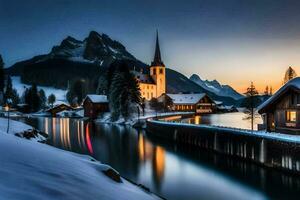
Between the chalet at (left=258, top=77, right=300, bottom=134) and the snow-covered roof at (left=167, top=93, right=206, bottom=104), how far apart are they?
108m

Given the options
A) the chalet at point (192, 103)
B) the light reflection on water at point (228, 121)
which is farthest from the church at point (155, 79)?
the light reflection on water at point (228, 121)

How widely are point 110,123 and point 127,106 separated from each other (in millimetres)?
9547

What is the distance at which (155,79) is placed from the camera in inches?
7382

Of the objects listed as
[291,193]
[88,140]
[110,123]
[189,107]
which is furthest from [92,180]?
[189,107]

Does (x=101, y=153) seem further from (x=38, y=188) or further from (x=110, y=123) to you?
(x=110, y=123)

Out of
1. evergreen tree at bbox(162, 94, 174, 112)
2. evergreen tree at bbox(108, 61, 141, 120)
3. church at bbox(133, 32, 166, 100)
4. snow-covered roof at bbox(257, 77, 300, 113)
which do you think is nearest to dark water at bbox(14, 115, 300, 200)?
snow-covered roof at bbox(257, 77, 300, 113)

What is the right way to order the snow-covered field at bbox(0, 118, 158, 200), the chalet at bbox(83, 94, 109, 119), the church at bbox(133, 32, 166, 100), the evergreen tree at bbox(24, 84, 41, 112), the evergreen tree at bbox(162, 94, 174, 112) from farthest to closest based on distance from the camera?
1. the church at bbox(133, 32, 166, 100)
2. the evergreen tree at bbox(24, 84, 41, 112)
3. the evergreen tree at bbox(162, 94, 174, 112)
4. the chalet at bbox(83, 94, 109, 119)
5. the snow-covered field at bbox(0, 118, 158, 200)

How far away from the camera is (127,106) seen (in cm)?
9119

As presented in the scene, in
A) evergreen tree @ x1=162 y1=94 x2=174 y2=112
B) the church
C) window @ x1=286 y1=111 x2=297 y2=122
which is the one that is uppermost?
the church

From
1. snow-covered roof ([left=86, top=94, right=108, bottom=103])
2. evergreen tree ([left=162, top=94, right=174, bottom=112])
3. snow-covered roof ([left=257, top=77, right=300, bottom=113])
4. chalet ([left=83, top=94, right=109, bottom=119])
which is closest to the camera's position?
snow-covered roof ([left=257, top=77, right=300, bottom=113])

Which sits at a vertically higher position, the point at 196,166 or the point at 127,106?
the point at 127,106

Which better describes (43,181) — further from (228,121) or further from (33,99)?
(33,99)

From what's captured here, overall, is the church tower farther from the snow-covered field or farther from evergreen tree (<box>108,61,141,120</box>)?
the snow-covered field

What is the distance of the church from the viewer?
587ft
